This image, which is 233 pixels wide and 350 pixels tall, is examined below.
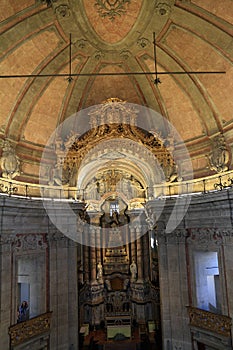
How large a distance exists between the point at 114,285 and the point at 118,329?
4.50 meters

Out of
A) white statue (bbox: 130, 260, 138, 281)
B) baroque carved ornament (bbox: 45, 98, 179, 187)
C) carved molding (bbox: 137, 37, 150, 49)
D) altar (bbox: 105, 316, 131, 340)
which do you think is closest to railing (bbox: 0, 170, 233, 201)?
baroque carved ornament (bbox: 45, 98, 179, 187)

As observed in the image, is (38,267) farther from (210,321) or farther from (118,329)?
(118,329)

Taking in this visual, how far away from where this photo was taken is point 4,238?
34.0 ft

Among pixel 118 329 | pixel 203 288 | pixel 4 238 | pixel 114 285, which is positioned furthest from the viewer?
pixel 114 285

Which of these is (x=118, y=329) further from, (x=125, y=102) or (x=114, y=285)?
(x=125, y=102)

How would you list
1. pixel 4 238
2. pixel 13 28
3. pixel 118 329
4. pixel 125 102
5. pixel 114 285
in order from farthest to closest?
pixel 114 285
pixel 118 329
pixel 125 102
pixel 4 238
pixel 13 28

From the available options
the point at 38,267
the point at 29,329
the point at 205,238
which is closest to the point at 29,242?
the point at 38,267

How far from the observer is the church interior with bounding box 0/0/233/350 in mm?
10172

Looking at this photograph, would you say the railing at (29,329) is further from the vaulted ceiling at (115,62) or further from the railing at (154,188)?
the vaulted ceiling at (115,62)

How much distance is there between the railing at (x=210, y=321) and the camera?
10.6 meters

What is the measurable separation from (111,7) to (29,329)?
11.4 meters

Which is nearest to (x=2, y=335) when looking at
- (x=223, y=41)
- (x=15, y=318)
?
(x=15, y=318)

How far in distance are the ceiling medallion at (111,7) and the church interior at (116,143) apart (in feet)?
0.12

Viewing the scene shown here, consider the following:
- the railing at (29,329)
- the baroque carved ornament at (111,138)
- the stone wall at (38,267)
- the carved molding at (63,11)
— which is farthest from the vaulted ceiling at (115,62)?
the railing at (29,329)
